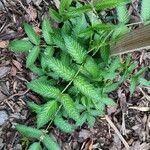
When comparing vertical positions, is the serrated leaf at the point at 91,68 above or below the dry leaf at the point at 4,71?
below

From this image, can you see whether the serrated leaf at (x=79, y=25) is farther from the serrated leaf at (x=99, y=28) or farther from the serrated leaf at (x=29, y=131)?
the serrated leaf at (x=29, y=131)

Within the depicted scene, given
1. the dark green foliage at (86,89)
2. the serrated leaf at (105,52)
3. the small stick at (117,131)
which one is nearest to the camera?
the dark green foliage at (86,89)

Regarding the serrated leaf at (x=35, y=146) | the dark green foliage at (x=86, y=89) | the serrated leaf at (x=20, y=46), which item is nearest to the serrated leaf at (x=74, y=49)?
the dark green foliage at (x=86, y=89)

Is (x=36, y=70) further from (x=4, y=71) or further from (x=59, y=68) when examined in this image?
(x=59, y=68)

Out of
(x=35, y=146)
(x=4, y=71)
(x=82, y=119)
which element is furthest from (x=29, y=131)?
(x=4, y=71)

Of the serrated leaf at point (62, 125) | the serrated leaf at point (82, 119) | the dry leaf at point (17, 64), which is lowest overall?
the serrated leaf at point (82, 119)

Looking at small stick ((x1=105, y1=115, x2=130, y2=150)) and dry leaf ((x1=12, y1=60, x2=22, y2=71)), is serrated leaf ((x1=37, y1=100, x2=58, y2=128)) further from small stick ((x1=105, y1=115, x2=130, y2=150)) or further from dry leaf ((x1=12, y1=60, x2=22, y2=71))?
small stick ((x1=105, y1=115, x2=130, y2=150))

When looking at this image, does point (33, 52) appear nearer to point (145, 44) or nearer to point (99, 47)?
point (99, 47)
